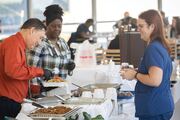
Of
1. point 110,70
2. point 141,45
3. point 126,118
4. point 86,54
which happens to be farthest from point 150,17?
point 141,45

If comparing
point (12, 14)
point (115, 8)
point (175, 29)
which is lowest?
point (175, 29)

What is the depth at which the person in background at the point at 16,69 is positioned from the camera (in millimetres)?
1766

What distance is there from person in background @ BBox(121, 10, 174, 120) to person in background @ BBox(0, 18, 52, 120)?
0.51m

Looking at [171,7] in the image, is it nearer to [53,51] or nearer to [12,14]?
[12,14]

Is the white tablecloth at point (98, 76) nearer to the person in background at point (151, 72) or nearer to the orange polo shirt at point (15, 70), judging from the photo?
the orange polo shirt at point (15, 70)

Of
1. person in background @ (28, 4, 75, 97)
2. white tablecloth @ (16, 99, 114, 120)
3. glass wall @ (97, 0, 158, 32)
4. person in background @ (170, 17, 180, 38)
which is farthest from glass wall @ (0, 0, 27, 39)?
white tablecloth @ (16, 99, 114, 120)

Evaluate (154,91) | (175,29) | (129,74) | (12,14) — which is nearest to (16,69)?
(129,74)

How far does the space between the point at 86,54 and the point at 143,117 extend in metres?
1.35

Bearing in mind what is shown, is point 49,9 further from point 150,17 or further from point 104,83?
point 150,17

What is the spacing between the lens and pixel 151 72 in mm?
1619

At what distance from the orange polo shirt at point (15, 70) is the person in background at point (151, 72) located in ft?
1.64

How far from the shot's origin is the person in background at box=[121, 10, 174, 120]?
5.37 ft

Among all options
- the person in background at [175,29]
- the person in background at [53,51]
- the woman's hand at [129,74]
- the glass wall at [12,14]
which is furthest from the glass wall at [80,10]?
the woman's hand at [129,74]

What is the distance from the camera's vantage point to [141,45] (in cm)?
336
